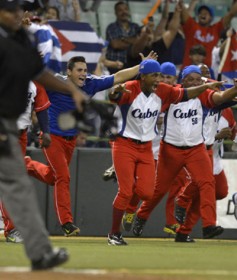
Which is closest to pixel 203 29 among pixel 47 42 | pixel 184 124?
pixel 47 42

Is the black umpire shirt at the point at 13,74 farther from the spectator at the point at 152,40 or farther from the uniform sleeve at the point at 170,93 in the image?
the spectator at the point at 152,40

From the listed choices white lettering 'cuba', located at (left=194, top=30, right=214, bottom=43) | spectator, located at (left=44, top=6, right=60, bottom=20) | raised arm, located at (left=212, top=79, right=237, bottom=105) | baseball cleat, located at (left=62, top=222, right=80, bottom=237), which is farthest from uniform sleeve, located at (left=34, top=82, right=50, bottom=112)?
white lettering 'cuba', located at (left=194, top=30, right=214, bottom=43)

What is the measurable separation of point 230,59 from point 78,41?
2566mm

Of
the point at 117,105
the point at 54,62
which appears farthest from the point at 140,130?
the point at 54,62

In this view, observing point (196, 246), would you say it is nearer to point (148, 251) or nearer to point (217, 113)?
point (148, 251)

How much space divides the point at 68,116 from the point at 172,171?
18.8ft

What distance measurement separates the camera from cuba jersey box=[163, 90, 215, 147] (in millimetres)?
14070

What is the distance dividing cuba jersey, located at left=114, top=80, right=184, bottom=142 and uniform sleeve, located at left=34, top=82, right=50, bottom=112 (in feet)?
2.88

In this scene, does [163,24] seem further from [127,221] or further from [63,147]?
[63,147]

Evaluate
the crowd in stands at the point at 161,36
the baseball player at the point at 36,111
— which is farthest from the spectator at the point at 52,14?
the baseball player at the point at 36,111

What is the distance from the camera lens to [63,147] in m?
13.9

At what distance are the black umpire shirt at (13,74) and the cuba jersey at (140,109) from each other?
4.87 m

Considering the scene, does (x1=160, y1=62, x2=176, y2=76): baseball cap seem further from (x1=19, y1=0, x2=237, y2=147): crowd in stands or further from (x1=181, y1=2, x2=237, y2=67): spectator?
(x1=181, y1=2, x2=237, y2=67): spectator

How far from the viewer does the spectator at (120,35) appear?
60.0ft
